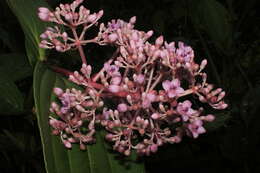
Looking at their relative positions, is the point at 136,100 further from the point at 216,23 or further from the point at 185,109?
the point at 216,23

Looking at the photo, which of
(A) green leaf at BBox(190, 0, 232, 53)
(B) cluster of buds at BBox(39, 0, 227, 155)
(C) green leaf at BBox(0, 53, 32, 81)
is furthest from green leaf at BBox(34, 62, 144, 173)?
(A) green leaf at BBox(190, 0, 232, 53)

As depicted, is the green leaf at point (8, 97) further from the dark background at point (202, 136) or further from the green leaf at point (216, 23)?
the green leaf at point (216, 23)

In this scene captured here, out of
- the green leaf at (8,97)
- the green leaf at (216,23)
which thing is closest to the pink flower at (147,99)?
the green leaf at (8,97)

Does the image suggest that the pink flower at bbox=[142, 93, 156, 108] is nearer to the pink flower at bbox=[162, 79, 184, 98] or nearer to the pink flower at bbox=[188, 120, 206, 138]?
the pink flower at bbox=[162, 79, 184, 98]

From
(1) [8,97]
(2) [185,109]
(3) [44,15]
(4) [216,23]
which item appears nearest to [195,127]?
(2) [185,109]

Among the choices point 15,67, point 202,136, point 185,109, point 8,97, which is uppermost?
point 15,67
